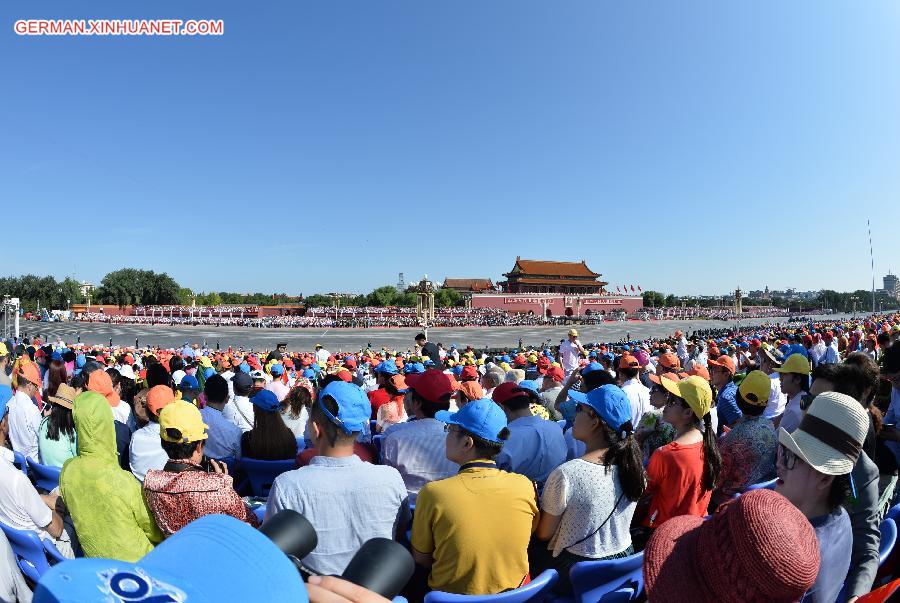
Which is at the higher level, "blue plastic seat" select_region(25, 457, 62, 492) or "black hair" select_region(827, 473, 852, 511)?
"black hair" select_region(827, 473, 852, 511)

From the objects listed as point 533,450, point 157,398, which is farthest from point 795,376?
point 157,398

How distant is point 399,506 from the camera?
8.35 ft

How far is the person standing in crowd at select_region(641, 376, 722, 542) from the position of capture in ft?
10.5

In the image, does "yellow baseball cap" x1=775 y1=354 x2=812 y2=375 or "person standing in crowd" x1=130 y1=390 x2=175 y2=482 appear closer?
"person standing in crowd" x1=130 y1=390 x2=175 y2=482

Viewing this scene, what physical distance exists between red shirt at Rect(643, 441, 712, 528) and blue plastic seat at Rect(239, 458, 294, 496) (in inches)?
112

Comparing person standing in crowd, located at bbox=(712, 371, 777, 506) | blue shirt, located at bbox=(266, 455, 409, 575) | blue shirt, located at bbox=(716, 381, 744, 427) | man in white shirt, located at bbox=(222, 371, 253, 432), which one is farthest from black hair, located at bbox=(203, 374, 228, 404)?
blue shirt, located at bbox=(716, 381, 744, 427)

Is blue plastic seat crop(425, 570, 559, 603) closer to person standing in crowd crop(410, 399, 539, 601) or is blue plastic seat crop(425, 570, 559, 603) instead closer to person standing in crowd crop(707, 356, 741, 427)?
person standing in crowd crop(410, 399, 539, 601)

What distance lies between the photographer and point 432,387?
4.42m

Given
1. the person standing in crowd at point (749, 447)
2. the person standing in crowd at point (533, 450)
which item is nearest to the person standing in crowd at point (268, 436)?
the person standing in crowd at point (533, 450)

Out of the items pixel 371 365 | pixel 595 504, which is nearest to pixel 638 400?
pixel 595 504

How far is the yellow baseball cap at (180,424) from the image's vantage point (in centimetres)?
280

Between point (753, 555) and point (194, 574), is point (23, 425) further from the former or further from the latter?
point (753, 555)

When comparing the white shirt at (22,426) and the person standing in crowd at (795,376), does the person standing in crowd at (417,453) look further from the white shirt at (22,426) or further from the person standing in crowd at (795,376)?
the white shirt at (22,426)

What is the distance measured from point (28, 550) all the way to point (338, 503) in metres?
2.05
